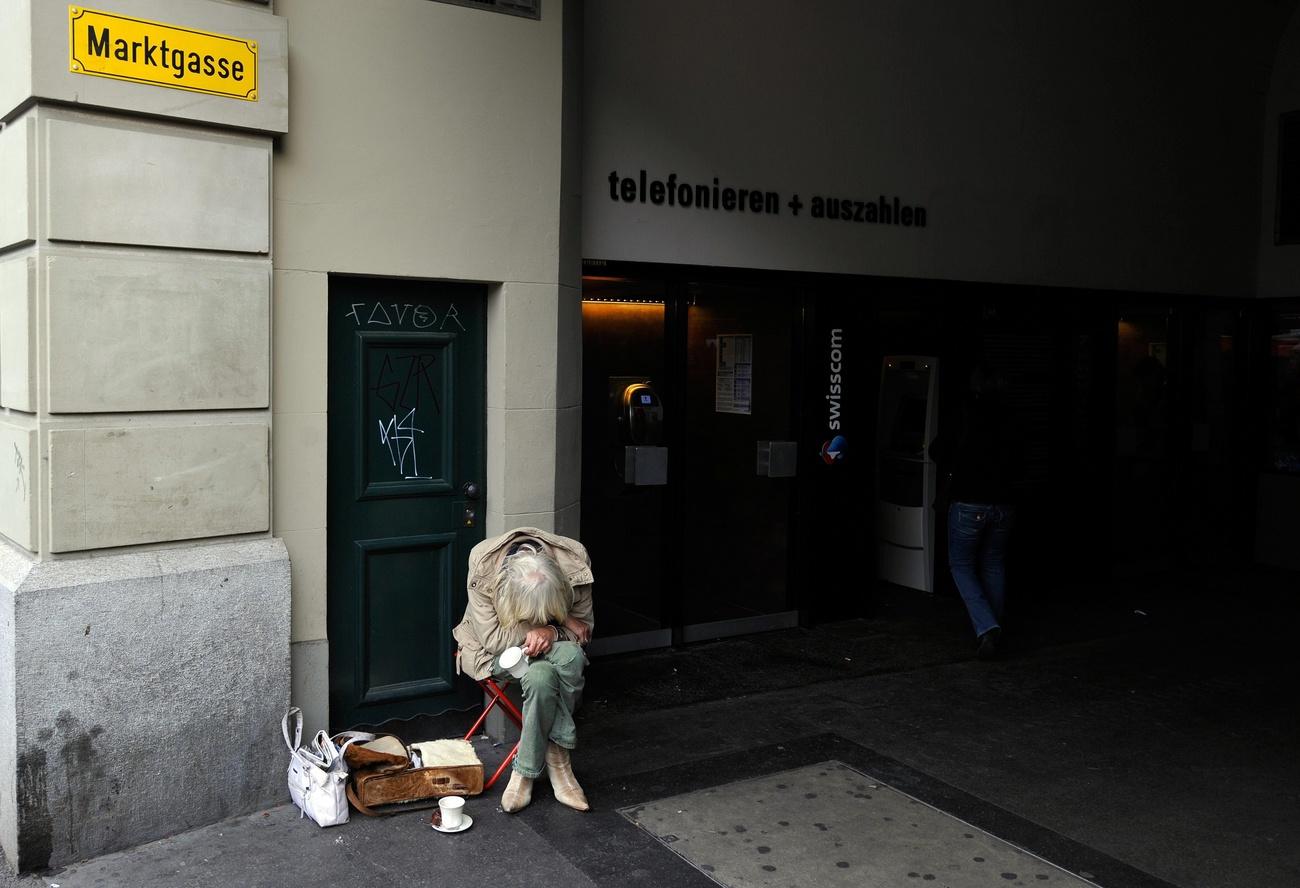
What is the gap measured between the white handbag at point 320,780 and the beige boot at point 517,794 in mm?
668

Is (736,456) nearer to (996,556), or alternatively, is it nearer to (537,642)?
(996,556)

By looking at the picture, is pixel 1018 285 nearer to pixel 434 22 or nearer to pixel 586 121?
pixel 586 121

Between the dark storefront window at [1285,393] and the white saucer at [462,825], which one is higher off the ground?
the dark storefront window at [1285,393]

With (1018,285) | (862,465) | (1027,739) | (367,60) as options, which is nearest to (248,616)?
(367,60)

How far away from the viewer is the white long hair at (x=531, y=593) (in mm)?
4887

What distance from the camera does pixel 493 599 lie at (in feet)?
16.9

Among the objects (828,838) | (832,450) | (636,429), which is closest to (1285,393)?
(832,450)

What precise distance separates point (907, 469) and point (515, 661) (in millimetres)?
5213

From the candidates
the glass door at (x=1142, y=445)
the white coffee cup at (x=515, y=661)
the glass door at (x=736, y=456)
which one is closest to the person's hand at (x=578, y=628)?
the white coffee cup at (x=515, y=661)

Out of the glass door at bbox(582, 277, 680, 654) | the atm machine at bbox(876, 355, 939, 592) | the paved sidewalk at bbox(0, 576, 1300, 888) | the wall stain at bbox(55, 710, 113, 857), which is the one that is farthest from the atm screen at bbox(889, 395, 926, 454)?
the wall stain at bbox(55, 710, 113, 857)

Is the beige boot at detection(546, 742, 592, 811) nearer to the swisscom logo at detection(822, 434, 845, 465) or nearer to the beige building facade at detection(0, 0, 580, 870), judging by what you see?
the beige building facade at detection(0, 0, 580, 870)

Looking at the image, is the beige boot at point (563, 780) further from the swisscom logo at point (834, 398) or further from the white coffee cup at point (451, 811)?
the swisscom logo at point (834, 398)

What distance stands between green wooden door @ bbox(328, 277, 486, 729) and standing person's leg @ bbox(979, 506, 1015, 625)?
3.45m

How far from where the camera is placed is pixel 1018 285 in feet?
29.6
